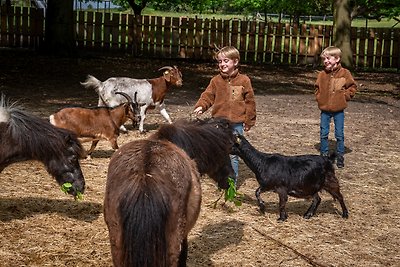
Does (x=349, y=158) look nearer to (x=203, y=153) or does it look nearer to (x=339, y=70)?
(x=339, y=70)

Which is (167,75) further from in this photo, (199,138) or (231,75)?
(199,138)

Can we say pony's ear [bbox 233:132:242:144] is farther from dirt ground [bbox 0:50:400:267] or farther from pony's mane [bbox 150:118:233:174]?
pony's mane [bbox 150:118:233:174]

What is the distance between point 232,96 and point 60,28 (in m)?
14.7

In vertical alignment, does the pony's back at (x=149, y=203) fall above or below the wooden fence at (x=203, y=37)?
below

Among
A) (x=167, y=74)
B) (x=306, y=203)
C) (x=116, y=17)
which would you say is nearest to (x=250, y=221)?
(x=306, y=203)

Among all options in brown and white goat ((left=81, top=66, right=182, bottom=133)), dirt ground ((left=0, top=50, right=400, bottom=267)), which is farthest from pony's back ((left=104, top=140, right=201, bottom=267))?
brown and white goat ((left=81, top=66, right=182, bottom=133))

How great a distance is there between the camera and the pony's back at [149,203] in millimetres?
3447

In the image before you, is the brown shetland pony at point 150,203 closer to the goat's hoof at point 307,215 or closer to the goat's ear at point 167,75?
the goat's hoof at point 307,215

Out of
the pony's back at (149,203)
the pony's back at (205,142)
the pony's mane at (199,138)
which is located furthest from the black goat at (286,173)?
the pony's back at (149,203)

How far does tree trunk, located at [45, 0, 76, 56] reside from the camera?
20688mm

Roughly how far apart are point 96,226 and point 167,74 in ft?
17.8

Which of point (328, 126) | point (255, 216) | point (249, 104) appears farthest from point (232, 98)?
point (328, 126)

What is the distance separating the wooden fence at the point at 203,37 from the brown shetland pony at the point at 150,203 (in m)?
21.1

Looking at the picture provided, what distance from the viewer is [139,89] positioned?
11094 millimetres
